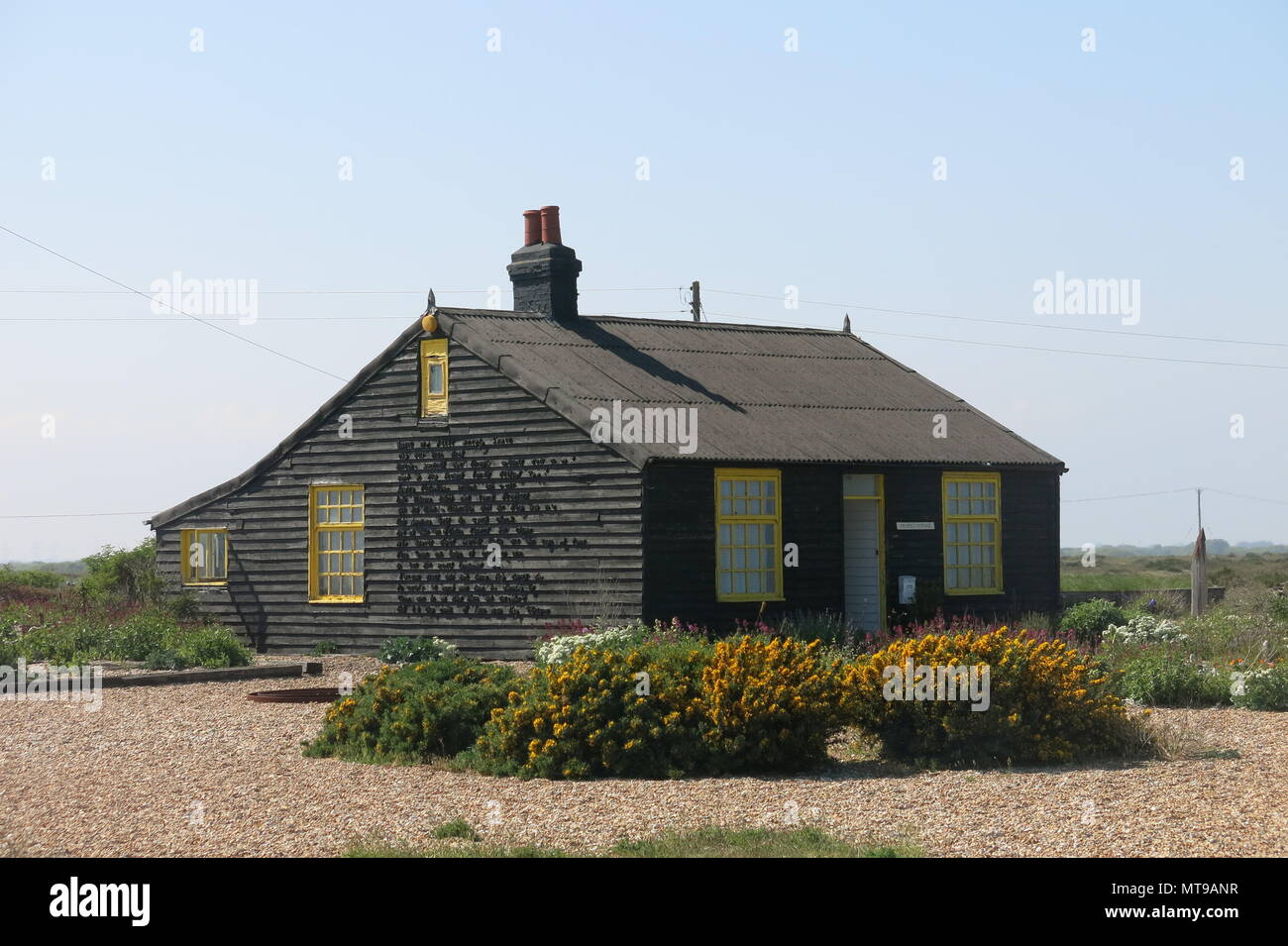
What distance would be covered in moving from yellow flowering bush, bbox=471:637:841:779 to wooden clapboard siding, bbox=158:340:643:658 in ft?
26.1

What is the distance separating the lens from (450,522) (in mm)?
23281

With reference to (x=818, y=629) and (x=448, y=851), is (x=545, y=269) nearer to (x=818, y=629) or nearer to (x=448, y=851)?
(x=818, y=629)

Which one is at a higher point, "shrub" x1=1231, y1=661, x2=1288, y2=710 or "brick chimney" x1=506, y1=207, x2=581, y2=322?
"brick chimney" x1=506, y1=207, x2=581, y2=322

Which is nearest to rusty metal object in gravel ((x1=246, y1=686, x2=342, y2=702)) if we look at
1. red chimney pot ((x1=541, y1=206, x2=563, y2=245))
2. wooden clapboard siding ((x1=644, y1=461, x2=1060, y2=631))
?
wooden clapboard siding ((x1=644, y1=461, x2=1060, y2=631))

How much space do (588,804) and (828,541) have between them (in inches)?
492

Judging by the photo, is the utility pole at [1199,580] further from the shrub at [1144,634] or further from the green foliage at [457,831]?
the green foliage at [457,831]

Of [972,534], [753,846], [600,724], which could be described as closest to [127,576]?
[972,534]

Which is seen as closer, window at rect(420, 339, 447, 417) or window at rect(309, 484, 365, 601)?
window at rect(420, 339, 447, 417)

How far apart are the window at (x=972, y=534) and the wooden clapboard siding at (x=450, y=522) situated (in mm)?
6282

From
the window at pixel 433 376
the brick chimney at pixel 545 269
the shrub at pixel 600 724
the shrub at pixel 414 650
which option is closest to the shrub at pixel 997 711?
the shrub at pixel 600 724

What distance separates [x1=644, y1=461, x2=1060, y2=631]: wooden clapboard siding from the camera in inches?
824

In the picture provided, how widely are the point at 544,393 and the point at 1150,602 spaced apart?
12492 millimetres

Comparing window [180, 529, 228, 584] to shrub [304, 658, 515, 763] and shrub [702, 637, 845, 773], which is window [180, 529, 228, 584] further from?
shrub [702, 637, 845, 773]
